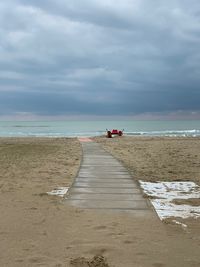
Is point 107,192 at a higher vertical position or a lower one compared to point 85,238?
higher

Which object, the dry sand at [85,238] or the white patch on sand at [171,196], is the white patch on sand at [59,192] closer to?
the dry sand at [85,238]

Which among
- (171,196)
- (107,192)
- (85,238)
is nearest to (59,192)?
(107,192)

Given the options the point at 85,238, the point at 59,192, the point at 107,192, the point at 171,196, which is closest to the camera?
the point at 85,238

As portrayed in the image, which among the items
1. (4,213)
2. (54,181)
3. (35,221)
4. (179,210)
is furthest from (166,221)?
(54,181)

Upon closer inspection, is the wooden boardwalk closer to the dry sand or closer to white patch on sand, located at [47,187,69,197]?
white patch on sand, located at [47,187,69,197]

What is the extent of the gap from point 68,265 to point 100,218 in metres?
1.90

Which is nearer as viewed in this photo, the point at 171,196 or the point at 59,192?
the point at 171,196

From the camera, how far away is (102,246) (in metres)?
4.61

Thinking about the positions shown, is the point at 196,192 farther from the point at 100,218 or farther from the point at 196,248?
the point at 196,248

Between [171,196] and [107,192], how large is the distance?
1310 millimetres

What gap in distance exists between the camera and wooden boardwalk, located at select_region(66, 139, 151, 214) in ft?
22.1

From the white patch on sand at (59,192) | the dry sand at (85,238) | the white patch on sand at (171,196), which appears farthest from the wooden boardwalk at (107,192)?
the dry sand at (85,238)

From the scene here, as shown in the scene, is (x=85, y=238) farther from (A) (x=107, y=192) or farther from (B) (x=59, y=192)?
(B) (x=59, y=192)

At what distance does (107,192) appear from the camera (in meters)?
7.91
